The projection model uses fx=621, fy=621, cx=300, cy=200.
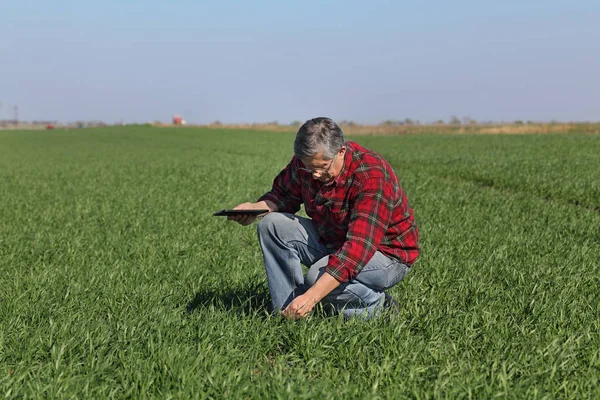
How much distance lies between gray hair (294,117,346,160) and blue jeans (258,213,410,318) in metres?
0.81

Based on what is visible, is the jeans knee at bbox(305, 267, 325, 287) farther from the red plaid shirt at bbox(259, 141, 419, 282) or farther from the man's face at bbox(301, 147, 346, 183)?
the man's face at bbox(301, 147, 346, 183)

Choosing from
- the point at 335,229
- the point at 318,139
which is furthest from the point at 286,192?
the point at 318,139

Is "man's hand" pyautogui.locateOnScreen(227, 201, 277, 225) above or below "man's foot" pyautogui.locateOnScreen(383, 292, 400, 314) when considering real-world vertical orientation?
above

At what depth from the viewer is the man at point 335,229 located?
161 inches

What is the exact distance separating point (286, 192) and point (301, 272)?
2.42 ft

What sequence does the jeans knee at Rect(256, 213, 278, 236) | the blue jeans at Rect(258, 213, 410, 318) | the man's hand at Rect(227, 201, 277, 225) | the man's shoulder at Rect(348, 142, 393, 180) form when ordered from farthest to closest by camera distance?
the man's hand at Rect(227, 201, 277, 225) < the jeans knee at Rect(256, 213, 278, 236) < the blue jeans at Rect(258, 213, 410, 318) < the man's shoulder at Rect(348, 142, 393, 180)

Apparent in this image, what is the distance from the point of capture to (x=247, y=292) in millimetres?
5535

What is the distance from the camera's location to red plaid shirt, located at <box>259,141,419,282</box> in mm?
4133

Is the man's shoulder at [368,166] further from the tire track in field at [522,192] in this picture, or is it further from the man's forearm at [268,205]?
the tire track in field at [522,192]

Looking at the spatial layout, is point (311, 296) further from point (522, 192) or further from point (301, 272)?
point (522, 192)

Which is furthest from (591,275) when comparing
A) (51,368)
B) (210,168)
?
(210,168)

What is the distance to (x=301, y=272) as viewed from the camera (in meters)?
4.70

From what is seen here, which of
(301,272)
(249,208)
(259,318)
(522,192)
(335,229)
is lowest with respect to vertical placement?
(259,318)

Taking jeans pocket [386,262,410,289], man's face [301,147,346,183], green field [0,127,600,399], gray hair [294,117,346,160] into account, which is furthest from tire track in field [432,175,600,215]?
gray hair [294,117,346,160]
